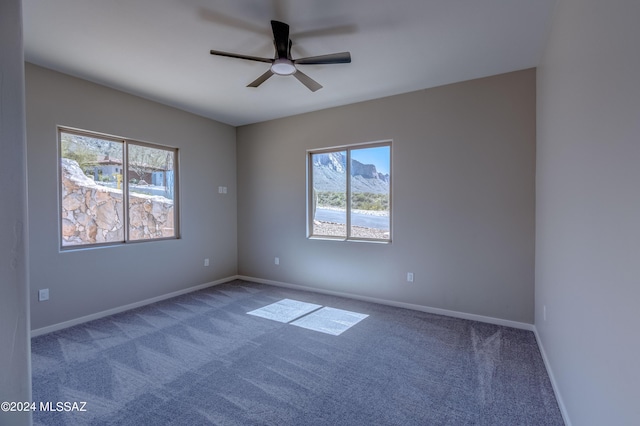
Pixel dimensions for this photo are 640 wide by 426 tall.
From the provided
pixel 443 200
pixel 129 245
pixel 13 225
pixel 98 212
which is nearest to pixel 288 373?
pixel 13 225

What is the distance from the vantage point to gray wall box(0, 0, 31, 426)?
647mm

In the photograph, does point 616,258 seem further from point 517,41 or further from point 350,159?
point 350,159

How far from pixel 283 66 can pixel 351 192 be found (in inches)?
87.0

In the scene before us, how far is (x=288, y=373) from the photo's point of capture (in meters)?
2.36

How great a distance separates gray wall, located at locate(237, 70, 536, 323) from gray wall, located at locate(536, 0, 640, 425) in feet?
2.78

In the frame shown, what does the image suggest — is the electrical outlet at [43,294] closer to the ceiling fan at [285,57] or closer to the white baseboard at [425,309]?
the white baseboard at [425,309]

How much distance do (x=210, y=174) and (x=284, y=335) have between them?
2.98 metres

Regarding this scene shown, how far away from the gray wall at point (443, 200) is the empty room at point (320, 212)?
0.03m

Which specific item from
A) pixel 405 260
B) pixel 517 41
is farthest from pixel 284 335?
pixel 517 41

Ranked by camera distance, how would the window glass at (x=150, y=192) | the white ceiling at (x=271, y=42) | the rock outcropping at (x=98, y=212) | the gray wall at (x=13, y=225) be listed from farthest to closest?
the window glass at (x=150, y=192) → the rock outcropping at (x=98, y=212) → the white ceiling at (x=271, y=42) → the gray wall at (x=13, y=225)

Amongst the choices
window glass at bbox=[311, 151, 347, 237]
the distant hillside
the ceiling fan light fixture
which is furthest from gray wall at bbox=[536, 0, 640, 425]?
window glass at bbox=[311, 151, 347, 237]

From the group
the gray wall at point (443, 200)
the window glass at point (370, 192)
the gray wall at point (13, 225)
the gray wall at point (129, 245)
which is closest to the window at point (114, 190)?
the gray wall at point (129, 245)

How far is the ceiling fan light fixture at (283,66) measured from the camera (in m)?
2.49

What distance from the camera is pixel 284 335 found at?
9.97ft
